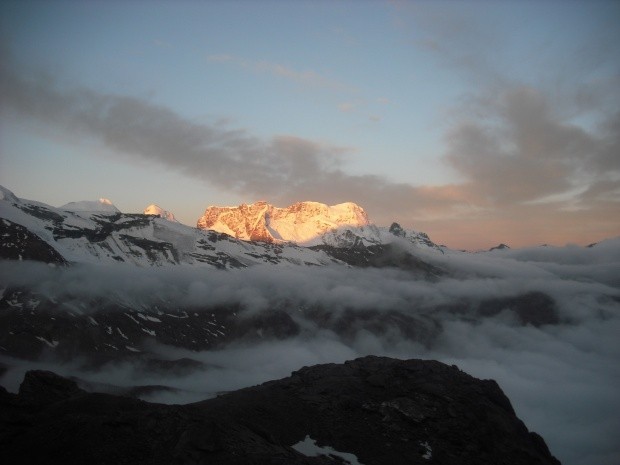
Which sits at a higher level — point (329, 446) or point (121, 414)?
point (121, 414)

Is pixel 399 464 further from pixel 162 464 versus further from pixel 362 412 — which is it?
pixel 162 464

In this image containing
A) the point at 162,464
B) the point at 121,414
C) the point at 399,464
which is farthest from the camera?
the point at 399,464

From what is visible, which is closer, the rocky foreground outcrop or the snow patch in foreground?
the rocky foreground outcrop

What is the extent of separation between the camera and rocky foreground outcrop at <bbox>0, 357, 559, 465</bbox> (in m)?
48.7

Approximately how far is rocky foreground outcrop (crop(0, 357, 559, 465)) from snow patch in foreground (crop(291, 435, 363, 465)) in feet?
0.52

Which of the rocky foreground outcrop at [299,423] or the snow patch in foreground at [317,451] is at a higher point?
the rocky foreground outcrop at [299,423]

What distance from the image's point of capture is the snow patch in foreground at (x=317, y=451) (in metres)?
65.0

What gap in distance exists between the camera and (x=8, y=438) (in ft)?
156

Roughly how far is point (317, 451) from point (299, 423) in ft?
26.2

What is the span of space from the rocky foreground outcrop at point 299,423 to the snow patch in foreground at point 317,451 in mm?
158

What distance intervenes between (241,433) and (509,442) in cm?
4608

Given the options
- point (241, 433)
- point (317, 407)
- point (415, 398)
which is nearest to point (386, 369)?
point (415, 398)

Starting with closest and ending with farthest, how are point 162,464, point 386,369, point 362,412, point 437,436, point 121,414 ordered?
point 162,464
point 121,414
point 437,436
point 362,412
point 386,369

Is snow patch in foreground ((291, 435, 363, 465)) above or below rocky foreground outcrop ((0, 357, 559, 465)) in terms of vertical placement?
below
